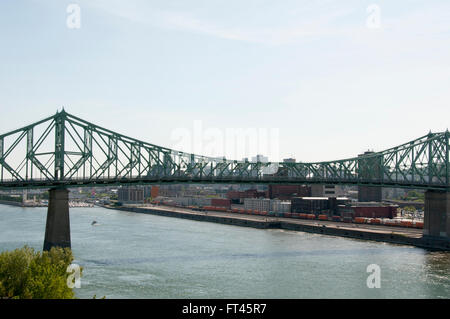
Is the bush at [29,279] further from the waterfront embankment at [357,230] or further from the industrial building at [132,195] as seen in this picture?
the industrial building at [132,195]

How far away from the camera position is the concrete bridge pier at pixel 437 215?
61531 millimetres

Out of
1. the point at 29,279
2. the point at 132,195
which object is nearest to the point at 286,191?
the point at 132,195

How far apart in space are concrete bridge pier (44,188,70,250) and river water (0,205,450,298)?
241cm

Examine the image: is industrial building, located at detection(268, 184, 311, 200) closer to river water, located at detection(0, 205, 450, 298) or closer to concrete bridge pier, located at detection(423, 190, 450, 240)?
river water, located at detection(0, 205, 450, 298)

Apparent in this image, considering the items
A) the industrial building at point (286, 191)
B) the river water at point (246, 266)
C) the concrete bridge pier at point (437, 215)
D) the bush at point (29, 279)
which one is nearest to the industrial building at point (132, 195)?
the industrial building at point (286, 191)

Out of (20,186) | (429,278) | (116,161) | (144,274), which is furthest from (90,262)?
(429,278)

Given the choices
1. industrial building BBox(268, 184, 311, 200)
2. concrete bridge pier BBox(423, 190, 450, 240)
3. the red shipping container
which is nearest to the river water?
concrete bridge pier BBox(423, 190, 450, 240)

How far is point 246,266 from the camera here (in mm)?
44062

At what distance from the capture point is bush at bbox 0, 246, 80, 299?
20750mm

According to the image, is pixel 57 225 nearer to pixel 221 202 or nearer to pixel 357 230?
pixel 357 230

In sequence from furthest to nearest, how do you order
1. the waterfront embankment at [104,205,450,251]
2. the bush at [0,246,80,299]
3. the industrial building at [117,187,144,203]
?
the industrial building at [117,187,144,203]
the waterfront embankment at [104,205,450,251]
the bush at [0,246,80,299]

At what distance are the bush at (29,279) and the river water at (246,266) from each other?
8.19m
